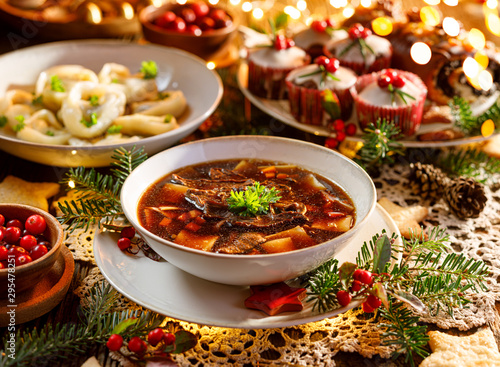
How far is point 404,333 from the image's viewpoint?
1583 millimetres

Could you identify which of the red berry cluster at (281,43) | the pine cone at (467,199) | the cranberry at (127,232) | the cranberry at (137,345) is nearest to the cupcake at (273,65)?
the red berry cluster at (281,43)

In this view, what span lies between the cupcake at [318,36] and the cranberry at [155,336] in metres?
2.07

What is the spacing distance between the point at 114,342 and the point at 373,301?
0.73 metres

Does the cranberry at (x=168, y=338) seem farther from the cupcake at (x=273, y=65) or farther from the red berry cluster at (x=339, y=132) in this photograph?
the cupcake at (x=273, y=65)

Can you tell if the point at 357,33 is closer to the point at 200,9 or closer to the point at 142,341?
the point at 200,9

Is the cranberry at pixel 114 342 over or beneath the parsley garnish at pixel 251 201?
beneath

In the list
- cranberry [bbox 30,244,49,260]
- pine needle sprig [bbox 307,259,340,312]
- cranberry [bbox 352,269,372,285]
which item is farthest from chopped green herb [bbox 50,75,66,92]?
cranberry [bbox 352,269,372,285]

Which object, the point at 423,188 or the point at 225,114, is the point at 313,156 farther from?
the point at 225,114

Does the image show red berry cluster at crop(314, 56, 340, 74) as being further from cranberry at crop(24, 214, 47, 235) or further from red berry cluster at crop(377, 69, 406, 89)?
cranberry at crop(24, 214, 47, 235)

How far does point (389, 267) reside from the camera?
1746 millimetres

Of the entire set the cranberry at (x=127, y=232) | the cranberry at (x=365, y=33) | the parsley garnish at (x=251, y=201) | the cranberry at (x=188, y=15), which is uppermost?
the cranberry at (x=365, y=33)

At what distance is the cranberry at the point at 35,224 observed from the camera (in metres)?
1.76

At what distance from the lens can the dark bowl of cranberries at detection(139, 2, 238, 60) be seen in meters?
3.28

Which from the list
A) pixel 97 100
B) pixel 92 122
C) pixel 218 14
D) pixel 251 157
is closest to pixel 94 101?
pixel 97 100
